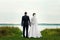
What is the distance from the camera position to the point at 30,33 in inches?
1117

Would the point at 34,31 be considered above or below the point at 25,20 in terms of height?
below

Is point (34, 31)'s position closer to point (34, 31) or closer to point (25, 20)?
point (34, 31)

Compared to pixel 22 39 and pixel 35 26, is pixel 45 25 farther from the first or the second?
pixel 22 39

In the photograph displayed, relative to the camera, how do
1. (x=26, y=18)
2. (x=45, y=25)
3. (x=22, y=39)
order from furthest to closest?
(x=45, y=25)
(x=26, y=18)
(x=22, y=39)

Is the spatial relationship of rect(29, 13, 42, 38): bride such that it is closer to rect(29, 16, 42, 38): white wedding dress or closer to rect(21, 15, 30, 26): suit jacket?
rect(29, 16, 42, 38): white wedding dress

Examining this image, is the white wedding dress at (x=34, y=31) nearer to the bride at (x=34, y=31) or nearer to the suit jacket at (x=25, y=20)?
the bride at (x=34, y=31)

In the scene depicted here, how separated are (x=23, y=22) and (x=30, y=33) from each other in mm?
1541

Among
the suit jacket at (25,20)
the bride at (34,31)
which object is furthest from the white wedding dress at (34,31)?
the suit jacket at (25,20)

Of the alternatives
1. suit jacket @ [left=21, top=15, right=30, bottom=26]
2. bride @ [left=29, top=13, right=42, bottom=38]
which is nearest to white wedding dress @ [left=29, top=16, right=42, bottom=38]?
bride @ [left=29, top=13, right=42, bottom=38]

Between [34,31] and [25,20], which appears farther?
[34,31]

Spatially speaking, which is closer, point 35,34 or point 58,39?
point 58,39

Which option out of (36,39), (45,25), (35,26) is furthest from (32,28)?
(45,25)

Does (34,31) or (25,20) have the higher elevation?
(25,20)

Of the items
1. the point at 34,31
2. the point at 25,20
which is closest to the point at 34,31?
the point at 34,31
